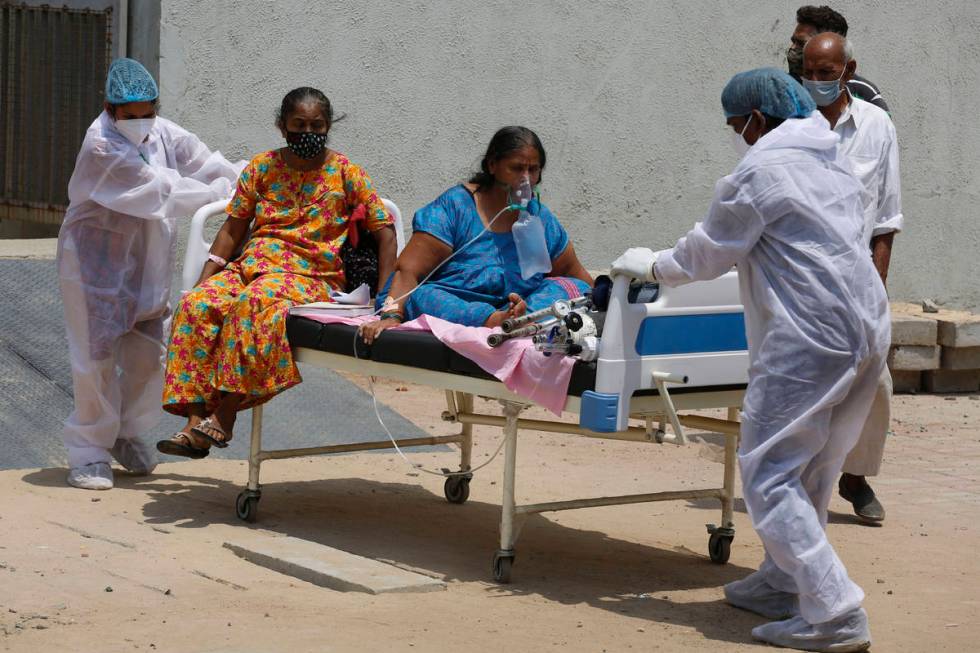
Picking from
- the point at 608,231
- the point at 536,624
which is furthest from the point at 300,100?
the point at 608,231

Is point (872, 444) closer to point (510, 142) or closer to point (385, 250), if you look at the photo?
point (510, 142)

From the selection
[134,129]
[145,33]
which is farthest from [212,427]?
[145,33]

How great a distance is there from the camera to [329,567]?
521 cm

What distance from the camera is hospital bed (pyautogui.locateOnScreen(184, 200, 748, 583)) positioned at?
482 centimetres

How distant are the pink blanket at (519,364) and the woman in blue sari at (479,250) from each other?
0.51m

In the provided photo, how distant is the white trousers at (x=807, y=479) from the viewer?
441 centimetres

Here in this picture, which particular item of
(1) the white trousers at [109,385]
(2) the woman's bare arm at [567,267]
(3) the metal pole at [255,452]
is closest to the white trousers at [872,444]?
(2) the woman's bare arm at [567,267]

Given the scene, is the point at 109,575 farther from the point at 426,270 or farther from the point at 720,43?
the point at 720,43

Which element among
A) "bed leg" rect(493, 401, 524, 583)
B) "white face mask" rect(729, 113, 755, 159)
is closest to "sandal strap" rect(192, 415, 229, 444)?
"bed leg" rect(493, 401, 524, 583)

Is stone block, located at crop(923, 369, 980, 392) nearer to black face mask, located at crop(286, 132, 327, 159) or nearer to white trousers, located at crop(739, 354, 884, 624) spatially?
black face mask, located at crop(286, 132, 327, 159)

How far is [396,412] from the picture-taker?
8.35m

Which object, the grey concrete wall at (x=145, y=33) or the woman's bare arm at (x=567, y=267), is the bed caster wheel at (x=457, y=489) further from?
the grey concrete wall at (x=145, y=33)

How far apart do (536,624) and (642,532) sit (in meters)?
1.66

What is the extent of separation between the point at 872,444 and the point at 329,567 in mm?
2536
